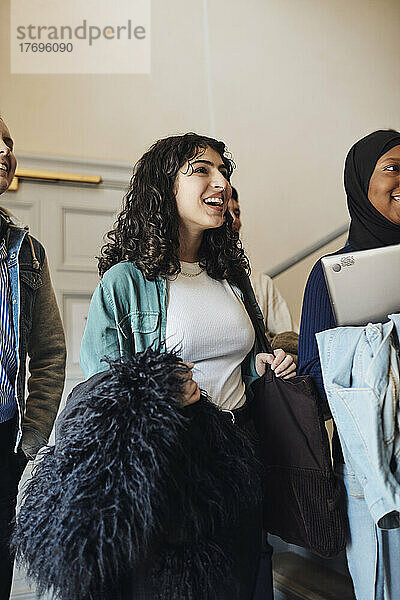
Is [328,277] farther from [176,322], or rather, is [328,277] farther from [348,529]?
[348,529]

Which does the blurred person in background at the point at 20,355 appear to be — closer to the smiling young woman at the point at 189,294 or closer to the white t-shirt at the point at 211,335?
the smiling young woman at the point at 189,294

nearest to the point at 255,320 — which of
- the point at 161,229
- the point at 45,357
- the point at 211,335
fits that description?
the point at 211,335

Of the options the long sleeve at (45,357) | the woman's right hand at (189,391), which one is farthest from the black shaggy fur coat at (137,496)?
the long sleeve at (45,357)

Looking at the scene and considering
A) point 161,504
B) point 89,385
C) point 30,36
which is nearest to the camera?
point 161,504

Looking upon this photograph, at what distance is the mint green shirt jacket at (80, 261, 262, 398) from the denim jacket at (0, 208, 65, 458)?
22 centimetres

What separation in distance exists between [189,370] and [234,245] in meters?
0.48

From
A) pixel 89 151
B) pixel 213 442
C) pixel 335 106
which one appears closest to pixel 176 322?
pixel 213 442

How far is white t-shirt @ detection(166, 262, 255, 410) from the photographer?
57.4 inches

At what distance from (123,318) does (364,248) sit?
2.21ft

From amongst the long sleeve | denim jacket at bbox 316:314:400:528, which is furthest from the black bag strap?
the long sleeve

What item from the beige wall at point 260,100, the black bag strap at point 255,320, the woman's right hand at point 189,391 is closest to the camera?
the woman's right hand at point 189,391

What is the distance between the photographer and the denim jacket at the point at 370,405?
1351 millimetres

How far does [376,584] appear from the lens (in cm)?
147

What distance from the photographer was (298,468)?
148 cm
